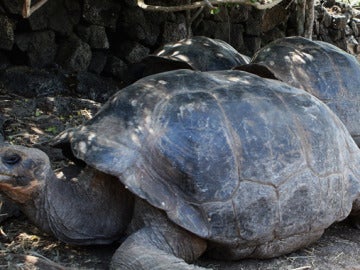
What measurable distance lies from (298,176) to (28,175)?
3.99 ft

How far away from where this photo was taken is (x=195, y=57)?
511 cm

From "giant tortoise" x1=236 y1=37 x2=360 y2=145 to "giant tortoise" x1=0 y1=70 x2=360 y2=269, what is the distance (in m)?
1.40

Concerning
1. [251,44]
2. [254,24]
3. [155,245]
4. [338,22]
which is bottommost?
[338,22]

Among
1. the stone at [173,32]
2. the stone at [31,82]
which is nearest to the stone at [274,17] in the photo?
the stone at [173,32]

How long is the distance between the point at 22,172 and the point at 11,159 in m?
0.07

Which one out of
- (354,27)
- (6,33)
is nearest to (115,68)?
(6,33)

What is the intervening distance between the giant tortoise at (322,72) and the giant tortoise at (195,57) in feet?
1.59

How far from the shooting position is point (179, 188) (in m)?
2.56

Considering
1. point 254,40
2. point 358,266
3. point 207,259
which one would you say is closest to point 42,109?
point 207,259

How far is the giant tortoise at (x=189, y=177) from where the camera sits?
8.31ft

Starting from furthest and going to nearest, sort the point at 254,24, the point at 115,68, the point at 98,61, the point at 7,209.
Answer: the point at 254,24, the point at 115,68, the point at 98,61, the point at 7,209

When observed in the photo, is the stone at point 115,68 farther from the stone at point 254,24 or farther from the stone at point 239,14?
the stone at point 254,24

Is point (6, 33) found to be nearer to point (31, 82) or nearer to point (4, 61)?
point (4, 61)

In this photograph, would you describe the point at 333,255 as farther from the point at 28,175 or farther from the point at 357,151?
the point at 28,175
